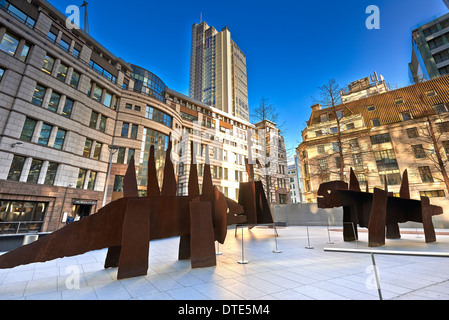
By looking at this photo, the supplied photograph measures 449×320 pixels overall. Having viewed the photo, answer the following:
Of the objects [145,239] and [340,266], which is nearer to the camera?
[145,239]

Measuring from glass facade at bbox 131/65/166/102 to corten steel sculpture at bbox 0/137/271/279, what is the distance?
30342 mm

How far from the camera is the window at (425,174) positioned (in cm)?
2783

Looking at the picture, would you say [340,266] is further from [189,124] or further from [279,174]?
[279,174]

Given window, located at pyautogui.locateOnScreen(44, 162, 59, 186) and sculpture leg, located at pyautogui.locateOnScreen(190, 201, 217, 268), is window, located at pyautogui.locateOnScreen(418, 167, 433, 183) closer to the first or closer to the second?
sculpture leg, located at pyautogui.locateOnScreen(190, 201, 217, 268)

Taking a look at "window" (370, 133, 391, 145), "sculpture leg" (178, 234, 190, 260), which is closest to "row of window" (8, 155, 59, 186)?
"sculpture leg" (178, 234, 190, 260)

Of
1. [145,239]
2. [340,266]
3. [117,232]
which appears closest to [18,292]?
[117,232]

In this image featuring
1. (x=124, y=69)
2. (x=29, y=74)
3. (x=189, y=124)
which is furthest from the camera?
(x=189, y=124)

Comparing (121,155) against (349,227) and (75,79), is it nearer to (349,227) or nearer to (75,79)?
(75,79)

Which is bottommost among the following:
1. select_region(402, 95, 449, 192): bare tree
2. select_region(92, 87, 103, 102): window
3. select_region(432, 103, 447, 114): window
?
select_region(402, 95, 449, 192): bare tree

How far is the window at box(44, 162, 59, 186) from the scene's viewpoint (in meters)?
20.7

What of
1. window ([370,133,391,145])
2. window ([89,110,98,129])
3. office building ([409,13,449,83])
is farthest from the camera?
office building ([409,13,449,83])
